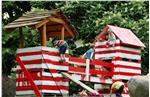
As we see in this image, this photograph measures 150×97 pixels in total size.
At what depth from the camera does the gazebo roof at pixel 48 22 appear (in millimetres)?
11730

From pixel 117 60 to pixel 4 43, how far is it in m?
4.39

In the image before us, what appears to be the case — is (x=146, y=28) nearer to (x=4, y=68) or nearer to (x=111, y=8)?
(x=111, y=8)

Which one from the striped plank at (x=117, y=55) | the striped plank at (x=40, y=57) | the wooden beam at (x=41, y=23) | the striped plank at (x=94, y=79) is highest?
the wooden beam at (x=41, y=23)

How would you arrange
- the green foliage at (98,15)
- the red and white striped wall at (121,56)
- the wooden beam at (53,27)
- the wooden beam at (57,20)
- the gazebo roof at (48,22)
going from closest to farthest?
the gazebo roof at (48,22) → the wooden beam at (57,20) → the wooden beam at (53,27) → the red and white striped wall at (121,56) → the green foliage at (98,15)

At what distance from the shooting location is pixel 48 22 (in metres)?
12.2

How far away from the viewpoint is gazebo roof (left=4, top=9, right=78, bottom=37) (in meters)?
11.7

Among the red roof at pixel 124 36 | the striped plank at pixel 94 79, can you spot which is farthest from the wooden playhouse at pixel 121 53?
the striped plank at pixel 94 79

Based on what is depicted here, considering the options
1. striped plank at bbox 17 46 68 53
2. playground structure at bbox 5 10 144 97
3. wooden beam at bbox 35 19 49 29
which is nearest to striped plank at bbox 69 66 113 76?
playground structure at bbox 5 10 144 97

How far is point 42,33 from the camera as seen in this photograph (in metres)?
11.9

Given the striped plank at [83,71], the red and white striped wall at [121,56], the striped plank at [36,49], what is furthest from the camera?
the red and white striped wall at [121,56]

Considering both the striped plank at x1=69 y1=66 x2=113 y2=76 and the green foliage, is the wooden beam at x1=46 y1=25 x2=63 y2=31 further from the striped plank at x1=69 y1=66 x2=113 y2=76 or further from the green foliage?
the green foliage

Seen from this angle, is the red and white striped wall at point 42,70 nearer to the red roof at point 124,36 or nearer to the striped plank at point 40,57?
the striped plank at point 40,57

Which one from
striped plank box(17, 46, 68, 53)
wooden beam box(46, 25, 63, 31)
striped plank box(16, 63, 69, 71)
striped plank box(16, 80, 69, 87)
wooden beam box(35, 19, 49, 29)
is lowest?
striped plank box(16, 80, 69, 87)

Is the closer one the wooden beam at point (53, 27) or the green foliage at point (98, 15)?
the wooden beam at point (53, 27)
